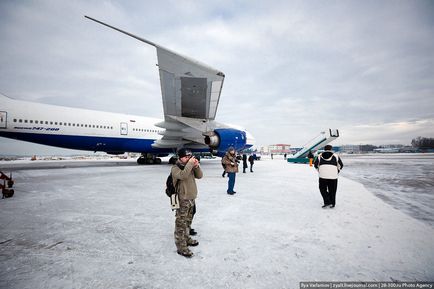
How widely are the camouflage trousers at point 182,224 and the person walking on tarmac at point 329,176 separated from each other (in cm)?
366

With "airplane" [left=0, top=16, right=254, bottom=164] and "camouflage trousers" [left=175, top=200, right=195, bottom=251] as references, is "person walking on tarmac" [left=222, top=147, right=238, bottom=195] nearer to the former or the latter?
"airplane" [left=0, top=16, right=254, bottom=164]

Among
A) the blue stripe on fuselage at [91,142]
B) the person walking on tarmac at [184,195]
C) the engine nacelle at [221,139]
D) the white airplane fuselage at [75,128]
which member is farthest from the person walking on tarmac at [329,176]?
the blue stripe on fuselage at [91,142]

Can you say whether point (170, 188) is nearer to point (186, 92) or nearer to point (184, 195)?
point (184, 195)

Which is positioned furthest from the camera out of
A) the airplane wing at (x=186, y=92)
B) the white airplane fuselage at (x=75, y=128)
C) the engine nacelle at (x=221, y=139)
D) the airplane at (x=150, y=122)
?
the white airplane fuselage at (x=75, y=128)

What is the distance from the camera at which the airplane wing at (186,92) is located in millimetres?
6418

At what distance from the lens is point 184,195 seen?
8.67ft

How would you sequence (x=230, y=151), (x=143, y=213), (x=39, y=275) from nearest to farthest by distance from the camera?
(x=39, y=275) → (x=143, y=213) → (x=230, y=151)

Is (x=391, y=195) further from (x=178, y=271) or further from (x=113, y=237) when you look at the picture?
(x=113, y=237)

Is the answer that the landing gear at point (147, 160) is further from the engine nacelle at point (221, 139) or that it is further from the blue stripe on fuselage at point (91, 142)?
the engine nacelle at point (221, 139)

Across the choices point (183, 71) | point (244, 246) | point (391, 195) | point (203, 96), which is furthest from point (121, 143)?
point (391, 195)

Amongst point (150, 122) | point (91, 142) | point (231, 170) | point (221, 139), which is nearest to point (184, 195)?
point (231, 170)

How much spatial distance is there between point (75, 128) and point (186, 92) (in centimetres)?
910

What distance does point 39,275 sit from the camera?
2074 mm

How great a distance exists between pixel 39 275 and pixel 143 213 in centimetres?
213
